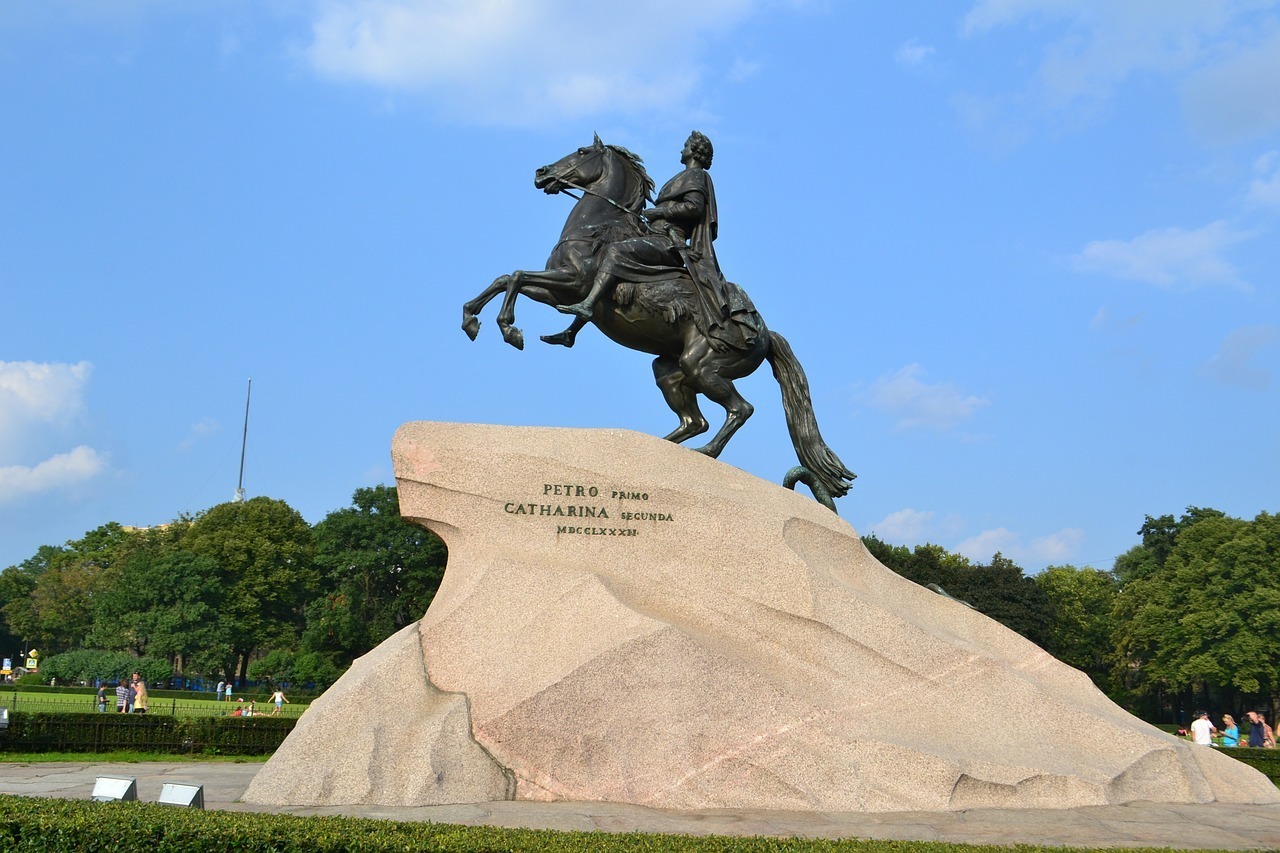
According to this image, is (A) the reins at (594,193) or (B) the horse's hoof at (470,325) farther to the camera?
(A) the reins at (594,193)

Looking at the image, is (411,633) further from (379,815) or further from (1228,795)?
(1228,795)

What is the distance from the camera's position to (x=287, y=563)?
54.1 metres

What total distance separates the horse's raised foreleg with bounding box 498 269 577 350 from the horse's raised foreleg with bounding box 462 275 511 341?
0.10m

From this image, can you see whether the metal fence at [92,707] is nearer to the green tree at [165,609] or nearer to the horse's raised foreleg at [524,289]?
the green tree at [165,609]

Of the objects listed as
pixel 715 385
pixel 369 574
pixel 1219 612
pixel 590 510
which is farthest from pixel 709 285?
pixel 1219 612

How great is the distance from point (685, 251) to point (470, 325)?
270 cm

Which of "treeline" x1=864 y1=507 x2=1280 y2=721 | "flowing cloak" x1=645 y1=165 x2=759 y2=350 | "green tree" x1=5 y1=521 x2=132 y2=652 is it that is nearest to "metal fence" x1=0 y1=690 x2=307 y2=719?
"flowing cloak" x1=645 y1=165 x2=759 y2=350

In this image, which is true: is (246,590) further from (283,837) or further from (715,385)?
(283,837)

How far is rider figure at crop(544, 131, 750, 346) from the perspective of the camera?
41.6ft

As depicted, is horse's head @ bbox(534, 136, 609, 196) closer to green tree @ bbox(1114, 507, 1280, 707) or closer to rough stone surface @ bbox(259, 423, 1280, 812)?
rough stone surface @ bbox(259, 423, 1280, 812)

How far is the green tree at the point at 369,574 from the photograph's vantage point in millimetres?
40844

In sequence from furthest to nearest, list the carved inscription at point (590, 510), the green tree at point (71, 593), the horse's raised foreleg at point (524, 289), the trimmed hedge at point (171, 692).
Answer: the green tree at point (71, 593), the trimmed hedge at point (171, 692), the horse's raised foreleg at point (524, 289), the carved inscription at point (590, 510)

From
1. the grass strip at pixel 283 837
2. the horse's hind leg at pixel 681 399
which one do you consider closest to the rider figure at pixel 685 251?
the horse's hind leg at pixel 681 399

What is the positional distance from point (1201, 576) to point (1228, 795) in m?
35.2
